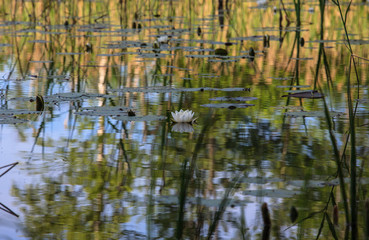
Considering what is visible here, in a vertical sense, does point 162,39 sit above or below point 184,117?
above

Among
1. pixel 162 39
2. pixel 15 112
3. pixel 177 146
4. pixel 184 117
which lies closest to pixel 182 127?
pixel 184 117

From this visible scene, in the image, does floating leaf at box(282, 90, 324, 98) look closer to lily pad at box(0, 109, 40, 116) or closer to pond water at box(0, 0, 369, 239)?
pond water at box(0, 0, 369, 239)

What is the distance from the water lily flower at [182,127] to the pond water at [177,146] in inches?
0.4

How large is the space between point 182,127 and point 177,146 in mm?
261

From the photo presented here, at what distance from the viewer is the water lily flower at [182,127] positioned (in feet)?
7.62

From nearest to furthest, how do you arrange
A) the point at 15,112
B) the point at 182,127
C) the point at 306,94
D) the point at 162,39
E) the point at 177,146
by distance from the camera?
the point at 177,146 → the point at 182,127 → the point at 15,112 → the point at 306,94 → the point at 162,39

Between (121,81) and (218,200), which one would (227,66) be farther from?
(218,200)

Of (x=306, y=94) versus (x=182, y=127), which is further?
(x=306, y=94)

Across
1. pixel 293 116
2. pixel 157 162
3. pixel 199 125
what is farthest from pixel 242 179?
pixel 293 116

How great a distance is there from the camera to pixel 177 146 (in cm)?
211

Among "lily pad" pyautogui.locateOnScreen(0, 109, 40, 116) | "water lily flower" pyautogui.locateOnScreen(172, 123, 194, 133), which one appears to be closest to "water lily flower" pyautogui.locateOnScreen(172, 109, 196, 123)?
"water lily flower" pyautogui.locateOnScreen(172, 123, 194, 133)

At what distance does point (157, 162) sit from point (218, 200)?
1.36 ft

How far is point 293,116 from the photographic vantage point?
8.32ft

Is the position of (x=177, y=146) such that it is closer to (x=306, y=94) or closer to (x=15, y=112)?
(x=15, y=112)
